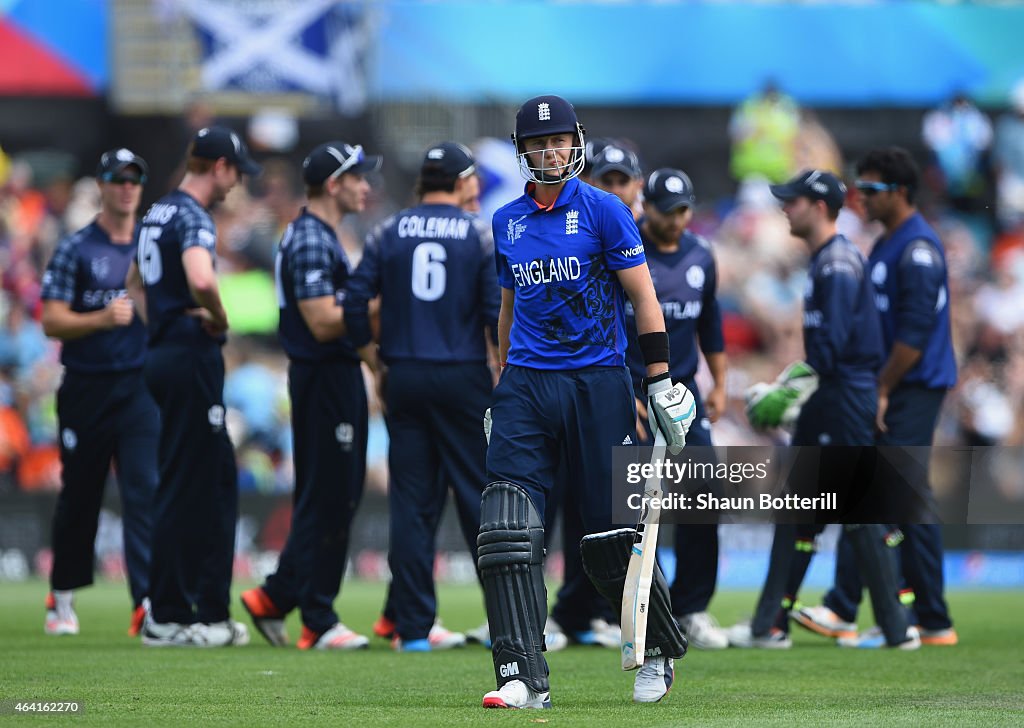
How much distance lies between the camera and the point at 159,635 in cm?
897

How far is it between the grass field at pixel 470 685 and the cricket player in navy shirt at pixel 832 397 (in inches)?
15.1

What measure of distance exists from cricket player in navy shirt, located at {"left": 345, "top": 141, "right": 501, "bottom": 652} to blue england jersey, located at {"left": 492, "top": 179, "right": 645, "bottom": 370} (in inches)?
91.4

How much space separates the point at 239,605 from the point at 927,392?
5.56 m

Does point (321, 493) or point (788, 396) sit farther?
point (788, 396)

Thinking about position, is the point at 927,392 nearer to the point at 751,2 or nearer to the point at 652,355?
the point at 652,355

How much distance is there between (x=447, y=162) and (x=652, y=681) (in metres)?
3.54

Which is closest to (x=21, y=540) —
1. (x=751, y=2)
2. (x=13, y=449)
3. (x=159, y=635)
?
(x=13, y=449)

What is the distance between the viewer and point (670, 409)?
6199 mm

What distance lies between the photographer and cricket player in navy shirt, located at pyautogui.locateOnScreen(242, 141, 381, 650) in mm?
9102

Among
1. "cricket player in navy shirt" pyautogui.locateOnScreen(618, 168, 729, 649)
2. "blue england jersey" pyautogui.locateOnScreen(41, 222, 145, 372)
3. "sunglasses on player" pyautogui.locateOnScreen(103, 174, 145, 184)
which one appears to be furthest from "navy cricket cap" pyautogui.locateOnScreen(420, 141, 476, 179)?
"blue england jersey" pyautogui.locateOnScreen(41, 222, 145, 372)

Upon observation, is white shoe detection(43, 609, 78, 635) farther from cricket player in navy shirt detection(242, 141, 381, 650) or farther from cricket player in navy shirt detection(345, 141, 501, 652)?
cricket player in navy shirt detection(345, 141, 501, 652)

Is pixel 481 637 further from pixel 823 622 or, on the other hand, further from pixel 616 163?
pixel 616 163

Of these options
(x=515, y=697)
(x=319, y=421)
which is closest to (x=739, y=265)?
(x=319, y=421)

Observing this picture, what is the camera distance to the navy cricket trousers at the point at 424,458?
8812 mm
